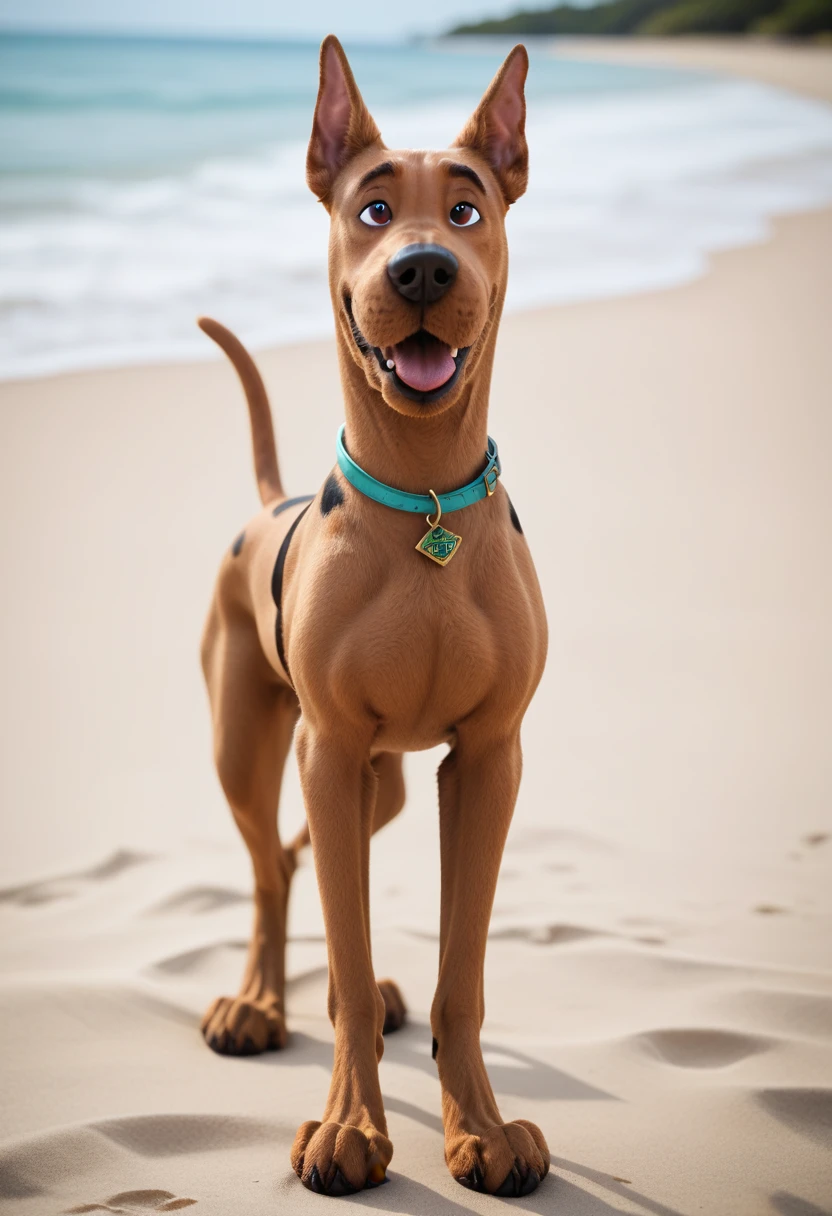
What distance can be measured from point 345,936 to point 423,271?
1.13 m

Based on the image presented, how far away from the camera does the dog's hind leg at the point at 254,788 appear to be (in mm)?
2680

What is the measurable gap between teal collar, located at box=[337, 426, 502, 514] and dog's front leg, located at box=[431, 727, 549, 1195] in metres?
0.40

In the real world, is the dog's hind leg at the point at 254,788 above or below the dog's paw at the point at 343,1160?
above

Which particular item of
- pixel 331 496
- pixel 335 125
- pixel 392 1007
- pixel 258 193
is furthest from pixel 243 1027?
pixel 258 193

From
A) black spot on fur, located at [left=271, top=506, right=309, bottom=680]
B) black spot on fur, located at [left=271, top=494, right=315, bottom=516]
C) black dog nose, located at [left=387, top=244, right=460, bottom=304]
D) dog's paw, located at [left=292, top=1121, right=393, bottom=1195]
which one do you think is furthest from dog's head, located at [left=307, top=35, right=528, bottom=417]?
dog's paw, located at [left=292, top=1121, right=393, bottom=1195]

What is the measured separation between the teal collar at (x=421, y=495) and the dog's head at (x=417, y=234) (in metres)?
0.18

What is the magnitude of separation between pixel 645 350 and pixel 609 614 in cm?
317

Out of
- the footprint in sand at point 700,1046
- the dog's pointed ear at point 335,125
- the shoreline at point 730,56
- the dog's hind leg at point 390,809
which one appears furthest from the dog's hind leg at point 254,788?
the shoreline at point 730,56

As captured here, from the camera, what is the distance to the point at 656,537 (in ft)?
18.8

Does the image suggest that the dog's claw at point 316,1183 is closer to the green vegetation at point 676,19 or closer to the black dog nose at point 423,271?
the black dog nose at point 423,271

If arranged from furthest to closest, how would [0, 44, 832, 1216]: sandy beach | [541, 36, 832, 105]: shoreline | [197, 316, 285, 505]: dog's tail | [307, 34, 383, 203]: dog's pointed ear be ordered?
[541, 36, 832, 105]: shoreline, [197, 316, 285, 505]: dog's tail, [0, 44, 832, 1216]: sandy beach, [307, 34, 383, 203]: dog's pointed ear

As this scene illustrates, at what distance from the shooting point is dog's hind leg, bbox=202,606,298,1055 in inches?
105

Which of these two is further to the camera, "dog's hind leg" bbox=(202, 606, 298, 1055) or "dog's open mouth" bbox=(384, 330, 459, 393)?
"dog's hind leg" bbox=(202, 606, 298, 1055)

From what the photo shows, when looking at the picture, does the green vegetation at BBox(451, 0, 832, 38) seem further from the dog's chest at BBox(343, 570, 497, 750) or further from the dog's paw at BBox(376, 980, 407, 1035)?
the dog's chest at BBox(343, 570, 497, 750)
